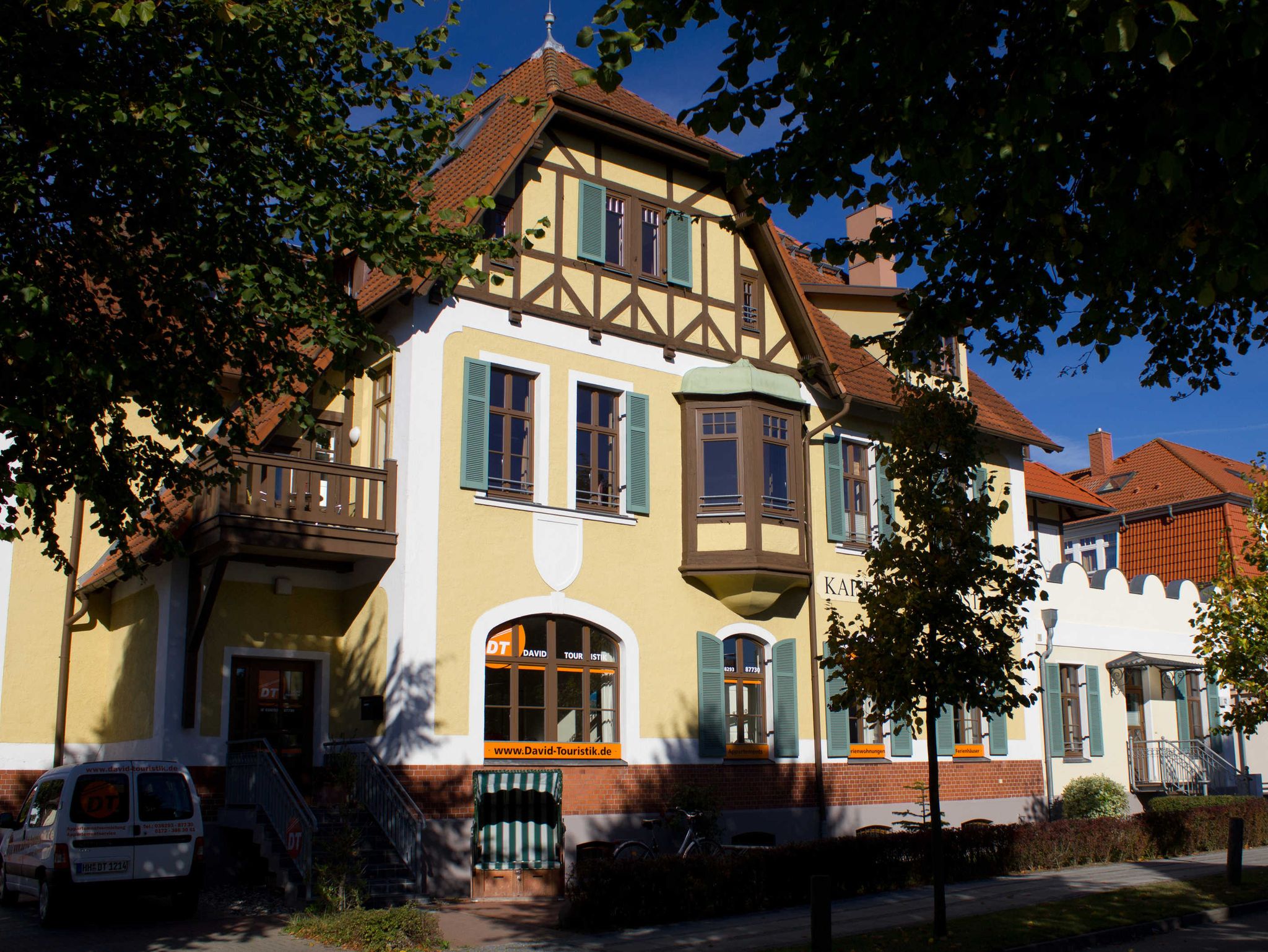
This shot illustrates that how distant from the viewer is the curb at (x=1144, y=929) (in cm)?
1224

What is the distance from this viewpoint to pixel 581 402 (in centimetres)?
1878

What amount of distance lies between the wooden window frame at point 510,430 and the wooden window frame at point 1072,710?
1359 cm

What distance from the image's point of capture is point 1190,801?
83.7 ft

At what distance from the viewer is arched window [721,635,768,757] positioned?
19.5 m

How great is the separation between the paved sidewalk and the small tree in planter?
1.45 m

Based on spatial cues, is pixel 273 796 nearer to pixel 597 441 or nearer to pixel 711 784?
pixel 711 784

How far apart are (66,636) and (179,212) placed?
10.9 m

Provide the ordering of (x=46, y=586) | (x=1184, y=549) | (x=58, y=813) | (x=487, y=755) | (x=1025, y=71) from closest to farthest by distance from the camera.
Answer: (x=1025, y=71)
(x=58, y=813)
(x=487, y=755)
(x=46, y=586)
(x=1184, y=549)

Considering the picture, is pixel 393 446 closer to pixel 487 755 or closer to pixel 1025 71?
pixel 487 755

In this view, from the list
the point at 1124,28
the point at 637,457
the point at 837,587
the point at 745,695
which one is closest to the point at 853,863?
the point at 745,695

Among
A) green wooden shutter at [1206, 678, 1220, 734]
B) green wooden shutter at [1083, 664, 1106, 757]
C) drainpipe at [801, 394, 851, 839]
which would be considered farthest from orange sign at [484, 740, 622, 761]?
green wooden shutter at [1206, 678, 1220, 734]

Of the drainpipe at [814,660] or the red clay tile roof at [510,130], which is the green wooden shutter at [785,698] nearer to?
the drainpipe at [814,660]

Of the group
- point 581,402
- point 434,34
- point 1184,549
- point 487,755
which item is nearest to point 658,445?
point 581,402

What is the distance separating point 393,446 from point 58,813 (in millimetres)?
6444
